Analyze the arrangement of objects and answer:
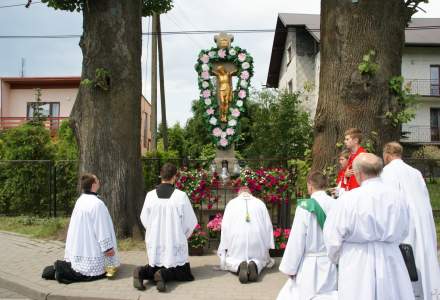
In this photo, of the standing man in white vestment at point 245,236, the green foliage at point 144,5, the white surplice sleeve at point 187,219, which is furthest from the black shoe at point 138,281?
the green foliage at point 144,5

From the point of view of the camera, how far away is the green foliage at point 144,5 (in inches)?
390

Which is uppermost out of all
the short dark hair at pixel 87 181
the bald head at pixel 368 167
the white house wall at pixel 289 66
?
the white house wall at pixel 289 66

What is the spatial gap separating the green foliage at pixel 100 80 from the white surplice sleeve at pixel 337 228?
6.16 m

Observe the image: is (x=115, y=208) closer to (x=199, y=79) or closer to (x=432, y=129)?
(x=199, y=79)

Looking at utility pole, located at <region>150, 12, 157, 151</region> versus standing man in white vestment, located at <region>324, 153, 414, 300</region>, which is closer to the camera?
standing man in white vestment, located at <region>324, 153, 414, 300</region>

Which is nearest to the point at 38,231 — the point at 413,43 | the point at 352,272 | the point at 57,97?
the point at 352,272

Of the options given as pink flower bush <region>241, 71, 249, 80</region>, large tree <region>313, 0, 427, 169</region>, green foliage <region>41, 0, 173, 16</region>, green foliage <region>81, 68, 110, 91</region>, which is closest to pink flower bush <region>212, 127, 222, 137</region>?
pink flower bush <region>241, 71, 249, 80</region>

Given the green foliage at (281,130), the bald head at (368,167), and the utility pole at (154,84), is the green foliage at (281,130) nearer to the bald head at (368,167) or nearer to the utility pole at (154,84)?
the utility pole at (154,84)

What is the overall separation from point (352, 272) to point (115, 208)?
19.5 ft

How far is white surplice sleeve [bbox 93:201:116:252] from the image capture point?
6961mm

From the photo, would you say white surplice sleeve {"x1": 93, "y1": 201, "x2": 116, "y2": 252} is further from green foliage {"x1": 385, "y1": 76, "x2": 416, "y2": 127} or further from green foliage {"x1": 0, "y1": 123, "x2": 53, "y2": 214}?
green foliage {"x1": 0, "y1": 123, "x2": 53, "y2": 214}

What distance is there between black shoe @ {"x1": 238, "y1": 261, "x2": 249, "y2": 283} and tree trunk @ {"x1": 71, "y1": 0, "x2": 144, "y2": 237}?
3124mm

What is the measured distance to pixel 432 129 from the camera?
33688 millimetres

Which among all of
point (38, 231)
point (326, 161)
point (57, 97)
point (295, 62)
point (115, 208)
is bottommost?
point (38, 231)
